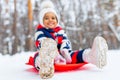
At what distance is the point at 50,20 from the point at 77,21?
1163cm

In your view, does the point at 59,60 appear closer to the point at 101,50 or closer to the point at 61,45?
the point at 61,45

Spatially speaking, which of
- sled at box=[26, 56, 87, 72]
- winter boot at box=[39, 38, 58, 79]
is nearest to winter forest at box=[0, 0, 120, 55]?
sled at box=[26, 56, 87, 72]

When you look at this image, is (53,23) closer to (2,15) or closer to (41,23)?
(41,23)

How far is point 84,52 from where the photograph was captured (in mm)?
2270

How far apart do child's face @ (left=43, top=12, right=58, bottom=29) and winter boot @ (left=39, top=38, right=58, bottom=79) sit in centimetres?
49

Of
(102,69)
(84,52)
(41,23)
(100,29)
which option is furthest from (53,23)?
(100,29)

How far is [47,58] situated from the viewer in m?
1.78

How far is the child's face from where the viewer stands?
2.28 m

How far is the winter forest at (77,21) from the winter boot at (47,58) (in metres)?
11.0

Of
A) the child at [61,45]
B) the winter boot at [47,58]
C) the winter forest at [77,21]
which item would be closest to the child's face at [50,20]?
the child at [61,45]

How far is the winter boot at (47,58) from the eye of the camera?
177 centimetres

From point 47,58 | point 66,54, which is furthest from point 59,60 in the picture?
point 47,58

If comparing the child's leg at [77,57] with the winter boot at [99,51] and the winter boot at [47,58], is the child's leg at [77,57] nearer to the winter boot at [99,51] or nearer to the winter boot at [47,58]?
the winter boot at [99,51]

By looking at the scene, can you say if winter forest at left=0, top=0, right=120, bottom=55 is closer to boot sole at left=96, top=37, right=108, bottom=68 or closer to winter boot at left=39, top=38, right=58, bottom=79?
boot sole at left=96, top=37, right=108, bottom=68
